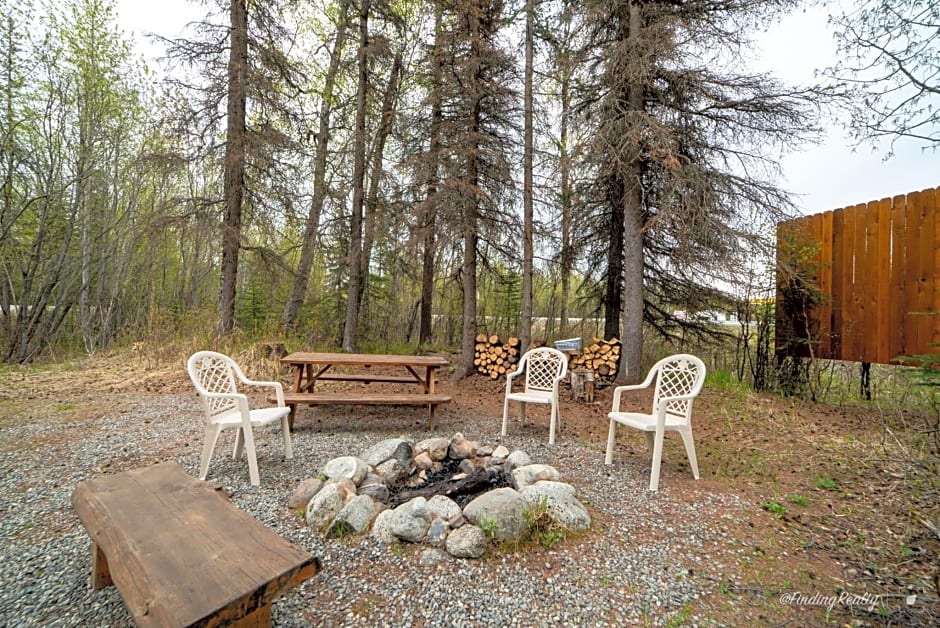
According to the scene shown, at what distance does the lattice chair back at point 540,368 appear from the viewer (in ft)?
12.5

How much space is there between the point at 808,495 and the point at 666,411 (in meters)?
0.91

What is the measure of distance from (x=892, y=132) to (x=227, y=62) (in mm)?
8479

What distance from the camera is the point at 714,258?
4.39m

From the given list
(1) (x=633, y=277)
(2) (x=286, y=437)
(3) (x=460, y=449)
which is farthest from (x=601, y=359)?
(2) (x=286, y=437)

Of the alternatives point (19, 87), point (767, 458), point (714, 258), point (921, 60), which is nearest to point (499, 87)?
point (714, 258)

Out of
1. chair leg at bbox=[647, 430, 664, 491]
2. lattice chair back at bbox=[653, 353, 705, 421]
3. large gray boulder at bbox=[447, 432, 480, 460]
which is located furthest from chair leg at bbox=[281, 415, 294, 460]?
lattice chair back at bbox=[653, 353, 705, 421]

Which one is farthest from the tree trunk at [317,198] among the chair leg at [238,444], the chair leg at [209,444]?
the chair leg at [209,444]

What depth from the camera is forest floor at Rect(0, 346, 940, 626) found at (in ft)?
4.93

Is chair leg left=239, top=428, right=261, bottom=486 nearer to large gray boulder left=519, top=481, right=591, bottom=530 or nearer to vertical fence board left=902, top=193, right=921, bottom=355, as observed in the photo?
large gray boulder left=519, top=481, right=591, bottom=530

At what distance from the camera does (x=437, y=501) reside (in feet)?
6.68

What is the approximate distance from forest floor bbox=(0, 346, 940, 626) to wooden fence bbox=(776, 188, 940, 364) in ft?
2.27

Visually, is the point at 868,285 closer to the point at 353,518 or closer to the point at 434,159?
the point at 434,159

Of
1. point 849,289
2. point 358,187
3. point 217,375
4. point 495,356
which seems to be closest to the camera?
point 217,375

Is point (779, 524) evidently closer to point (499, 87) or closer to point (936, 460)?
point (936, 460)
